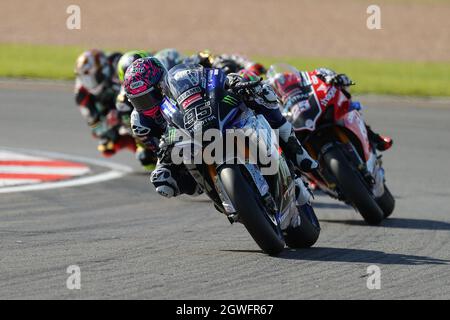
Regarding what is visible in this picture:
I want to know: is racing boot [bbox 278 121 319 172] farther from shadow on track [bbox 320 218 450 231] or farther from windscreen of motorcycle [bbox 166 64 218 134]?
shadow on track [bbox 320 218 450 231]

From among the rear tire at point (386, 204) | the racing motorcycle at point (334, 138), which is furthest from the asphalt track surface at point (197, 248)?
the racing motorcycle at point (334, 138)

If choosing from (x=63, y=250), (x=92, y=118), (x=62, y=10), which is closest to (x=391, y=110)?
(x=92, y=118)

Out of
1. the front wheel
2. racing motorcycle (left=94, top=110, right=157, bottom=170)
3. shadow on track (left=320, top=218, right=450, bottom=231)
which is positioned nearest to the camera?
the front wheel

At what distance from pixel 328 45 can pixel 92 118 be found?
14.2 meters

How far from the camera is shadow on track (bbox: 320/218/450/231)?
32.2 ft

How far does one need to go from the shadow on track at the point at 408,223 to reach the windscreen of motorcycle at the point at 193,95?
2.68m

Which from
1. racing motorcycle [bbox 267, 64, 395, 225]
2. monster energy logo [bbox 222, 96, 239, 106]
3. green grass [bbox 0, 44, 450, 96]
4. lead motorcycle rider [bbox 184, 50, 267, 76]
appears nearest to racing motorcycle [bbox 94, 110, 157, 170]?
lead motorcycle rider [bbox 184, 50, 267, 76]

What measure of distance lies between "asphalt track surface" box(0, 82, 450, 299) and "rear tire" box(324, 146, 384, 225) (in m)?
0.19

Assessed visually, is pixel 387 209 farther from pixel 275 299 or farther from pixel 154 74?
pixel 275 299

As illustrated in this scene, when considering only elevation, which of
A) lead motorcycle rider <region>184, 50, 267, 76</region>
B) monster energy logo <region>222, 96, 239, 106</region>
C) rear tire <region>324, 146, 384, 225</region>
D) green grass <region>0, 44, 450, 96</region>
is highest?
monster energy logo <region>222, 96, 239, 106</region>

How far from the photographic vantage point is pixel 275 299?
6320 mm

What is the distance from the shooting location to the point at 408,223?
10.1m

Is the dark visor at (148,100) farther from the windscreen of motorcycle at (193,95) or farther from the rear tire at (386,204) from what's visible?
the rear tire at (386,204)
